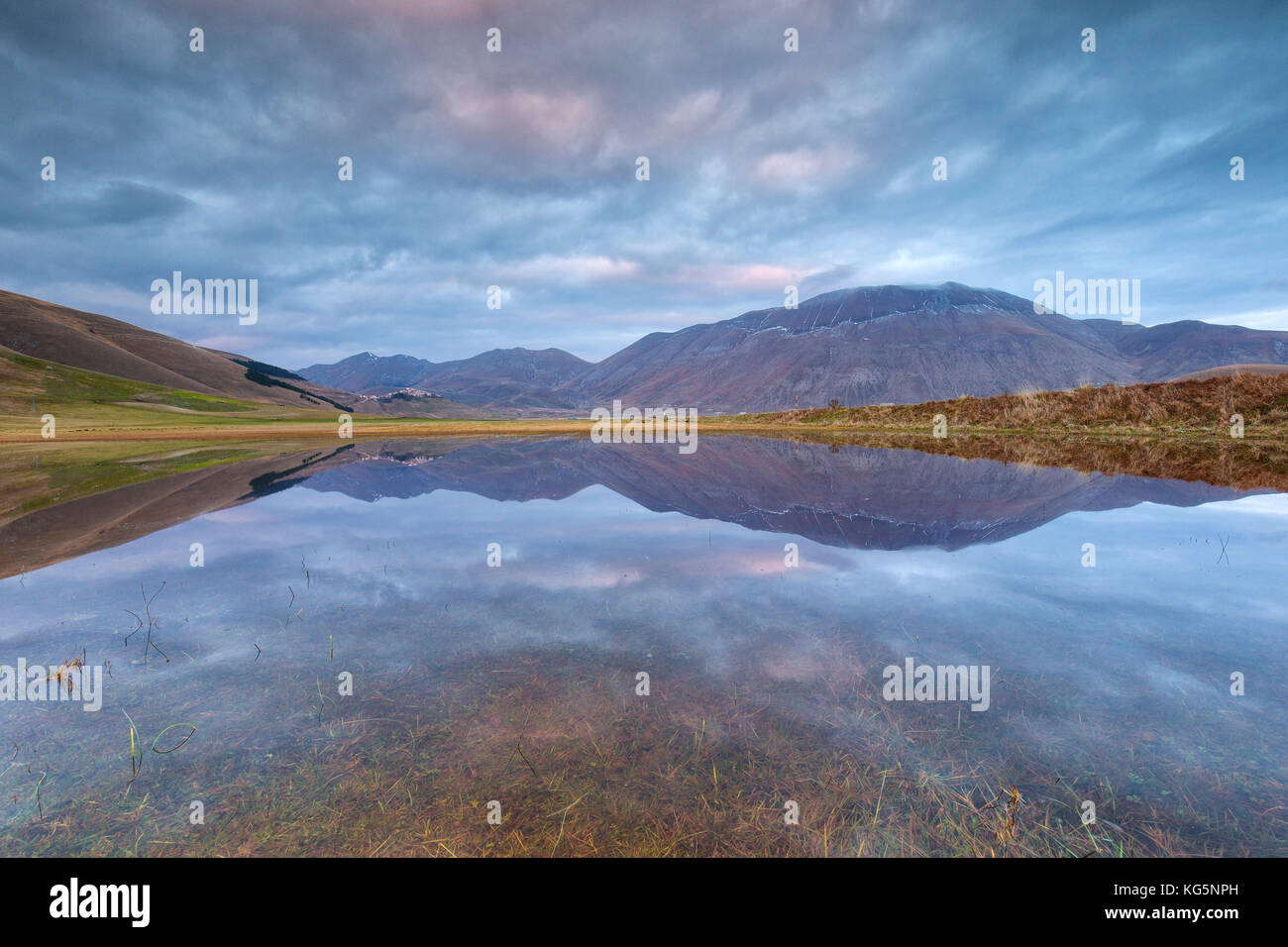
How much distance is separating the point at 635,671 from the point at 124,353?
221 metres

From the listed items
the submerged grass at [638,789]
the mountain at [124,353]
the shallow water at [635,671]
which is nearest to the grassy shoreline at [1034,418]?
the shallow water at [635,671]

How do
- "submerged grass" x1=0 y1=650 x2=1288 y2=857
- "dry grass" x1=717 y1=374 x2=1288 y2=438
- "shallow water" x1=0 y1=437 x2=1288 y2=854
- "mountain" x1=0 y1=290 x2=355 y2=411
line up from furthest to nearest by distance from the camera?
1. "mountain" x1=0 y1=290 x2=355 y2=411
2. "dry grass" x1=717 y1=374 x2=1288 y2=438
3. "shallow water" x1=0 y1=437 x2=1288 y2=854
4. "submerged grass" x1=0 y1=650 x2=1288 y2=857

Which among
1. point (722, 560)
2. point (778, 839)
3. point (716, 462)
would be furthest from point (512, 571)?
point (716, 462)

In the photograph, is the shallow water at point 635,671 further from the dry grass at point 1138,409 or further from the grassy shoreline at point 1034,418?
the grassy shoreline at point 1034,418

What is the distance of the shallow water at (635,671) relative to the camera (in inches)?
151

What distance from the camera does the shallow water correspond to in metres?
3.84

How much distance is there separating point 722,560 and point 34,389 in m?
158

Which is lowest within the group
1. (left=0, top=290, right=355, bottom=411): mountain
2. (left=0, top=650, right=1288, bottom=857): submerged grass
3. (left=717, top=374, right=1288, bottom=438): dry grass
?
(left=0, top=650, right=1288, bottom=857): submerged grass

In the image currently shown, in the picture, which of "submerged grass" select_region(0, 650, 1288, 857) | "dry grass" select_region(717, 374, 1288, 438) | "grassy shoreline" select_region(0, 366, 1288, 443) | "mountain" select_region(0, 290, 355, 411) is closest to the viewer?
"submerged grass" select_region(0, 650, 1288, 857)

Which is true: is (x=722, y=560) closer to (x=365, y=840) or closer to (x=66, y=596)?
(x=365, y=840)

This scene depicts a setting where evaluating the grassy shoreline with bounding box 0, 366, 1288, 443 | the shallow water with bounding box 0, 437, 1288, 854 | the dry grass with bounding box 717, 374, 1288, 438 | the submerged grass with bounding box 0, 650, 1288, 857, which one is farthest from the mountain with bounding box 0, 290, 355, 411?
the submerged grass with bounding box 0, 650, 1288, 857

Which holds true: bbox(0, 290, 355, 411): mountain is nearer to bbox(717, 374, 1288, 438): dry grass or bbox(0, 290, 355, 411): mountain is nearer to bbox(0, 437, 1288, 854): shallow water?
bbox(0, 437, 1288, 854): shallow water

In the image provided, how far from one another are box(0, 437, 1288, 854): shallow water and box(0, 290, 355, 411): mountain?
188 metres

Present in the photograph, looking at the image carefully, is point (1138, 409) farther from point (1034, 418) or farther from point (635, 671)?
point (635, 671)
